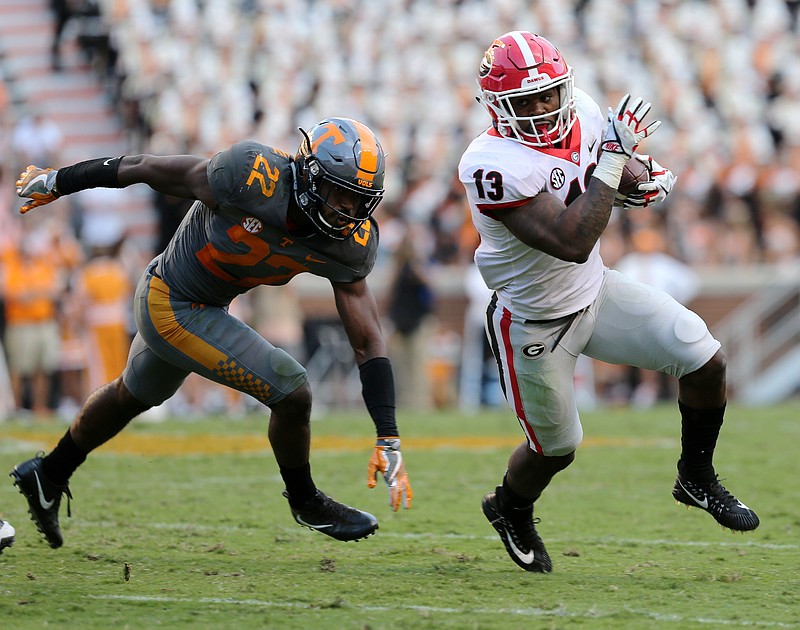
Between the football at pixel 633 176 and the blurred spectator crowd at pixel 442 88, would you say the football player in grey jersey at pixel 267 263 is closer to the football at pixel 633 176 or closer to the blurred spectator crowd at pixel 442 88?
the football at pixel 633 176

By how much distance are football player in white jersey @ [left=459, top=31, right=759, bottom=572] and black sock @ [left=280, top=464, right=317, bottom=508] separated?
2.40ft

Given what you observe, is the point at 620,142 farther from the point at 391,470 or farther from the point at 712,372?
the point at 391,470

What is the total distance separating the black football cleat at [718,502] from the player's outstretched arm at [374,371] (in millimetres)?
1041

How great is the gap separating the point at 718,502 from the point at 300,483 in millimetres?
1570

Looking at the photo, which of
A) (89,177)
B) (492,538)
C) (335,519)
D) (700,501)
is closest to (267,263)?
(89,177)

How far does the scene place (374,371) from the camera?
195 inches

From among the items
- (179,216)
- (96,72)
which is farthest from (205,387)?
(96,72)

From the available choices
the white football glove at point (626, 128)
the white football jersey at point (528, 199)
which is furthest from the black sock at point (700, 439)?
the white football glove at point (626, 128)

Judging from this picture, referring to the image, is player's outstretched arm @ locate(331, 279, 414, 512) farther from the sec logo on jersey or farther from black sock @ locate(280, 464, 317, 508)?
the sec logo on jersey

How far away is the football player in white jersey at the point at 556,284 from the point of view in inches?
177

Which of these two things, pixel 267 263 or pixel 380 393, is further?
pixel 267 263

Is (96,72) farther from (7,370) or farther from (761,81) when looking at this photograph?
(761,81)

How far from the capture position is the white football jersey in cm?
Result: 454

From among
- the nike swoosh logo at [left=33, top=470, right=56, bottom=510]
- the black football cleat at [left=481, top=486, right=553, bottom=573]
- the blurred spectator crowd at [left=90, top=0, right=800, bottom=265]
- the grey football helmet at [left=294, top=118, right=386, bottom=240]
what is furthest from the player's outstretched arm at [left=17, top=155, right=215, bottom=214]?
the blurred spectator crowd at [left=90, top=0, right=800, bottom=265]
